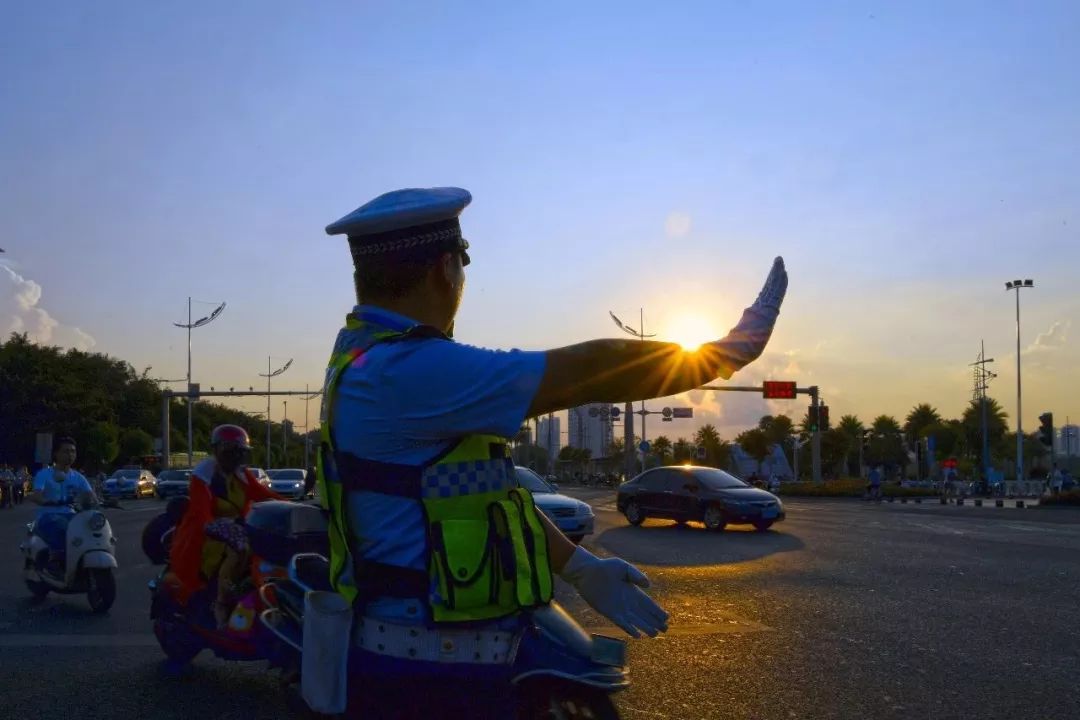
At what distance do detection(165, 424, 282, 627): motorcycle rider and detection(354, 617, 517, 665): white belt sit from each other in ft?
16.1

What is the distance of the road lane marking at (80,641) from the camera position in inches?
319

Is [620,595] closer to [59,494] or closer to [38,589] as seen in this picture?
[59,494]

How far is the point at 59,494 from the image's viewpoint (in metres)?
10.8

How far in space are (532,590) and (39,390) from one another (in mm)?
70467

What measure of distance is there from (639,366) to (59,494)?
9.96 metres

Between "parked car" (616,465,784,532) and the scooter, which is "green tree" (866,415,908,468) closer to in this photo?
"parked car" (616,465,784,532)

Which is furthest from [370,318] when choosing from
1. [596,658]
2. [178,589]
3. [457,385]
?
[178,589]

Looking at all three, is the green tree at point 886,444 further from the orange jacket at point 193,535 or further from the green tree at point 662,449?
the orange jacket at point 193,535

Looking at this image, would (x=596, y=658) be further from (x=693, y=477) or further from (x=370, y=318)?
(x=693, y=477)

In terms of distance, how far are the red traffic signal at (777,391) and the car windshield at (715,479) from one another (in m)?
25.6

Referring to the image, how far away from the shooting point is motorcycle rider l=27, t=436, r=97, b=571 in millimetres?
10672

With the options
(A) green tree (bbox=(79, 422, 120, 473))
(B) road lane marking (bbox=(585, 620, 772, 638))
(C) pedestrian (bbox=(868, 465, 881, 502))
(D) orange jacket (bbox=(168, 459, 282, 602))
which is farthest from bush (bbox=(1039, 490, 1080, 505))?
(A) green tree (bbox=(79, 422, 120, 473))

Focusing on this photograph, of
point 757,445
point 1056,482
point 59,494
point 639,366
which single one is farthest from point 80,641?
point 757,445

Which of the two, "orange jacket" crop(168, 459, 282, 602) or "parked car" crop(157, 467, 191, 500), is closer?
"orange jacket" crop(168, 459, 282, 602)
